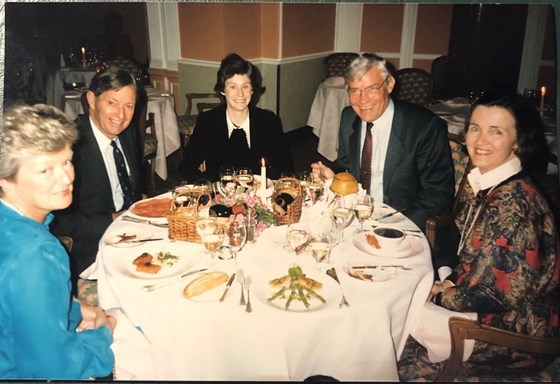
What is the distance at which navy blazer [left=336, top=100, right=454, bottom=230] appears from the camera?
2465mm

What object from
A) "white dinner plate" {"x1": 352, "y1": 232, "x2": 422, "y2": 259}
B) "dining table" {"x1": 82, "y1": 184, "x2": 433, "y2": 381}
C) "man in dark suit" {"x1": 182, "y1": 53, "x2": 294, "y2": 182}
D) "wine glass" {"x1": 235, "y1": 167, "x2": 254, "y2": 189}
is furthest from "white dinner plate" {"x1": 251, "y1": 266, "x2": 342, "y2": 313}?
"man in dark suit" {"x1": 182, "y1": 53, "x2": 294, "y2": 182}

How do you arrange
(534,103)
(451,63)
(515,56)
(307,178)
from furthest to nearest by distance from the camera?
(451,63) < (515,56) < (307,178) < (534,103)

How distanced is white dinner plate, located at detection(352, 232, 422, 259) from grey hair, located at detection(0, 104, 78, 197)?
116cm

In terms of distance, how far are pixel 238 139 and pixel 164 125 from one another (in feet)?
6.31

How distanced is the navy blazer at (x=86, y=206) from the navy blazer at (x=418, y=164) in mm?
1616

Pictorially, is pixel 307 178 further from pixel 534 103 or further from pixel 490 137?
pixel 534 103

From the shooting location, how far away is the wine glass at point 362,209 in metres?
1.92

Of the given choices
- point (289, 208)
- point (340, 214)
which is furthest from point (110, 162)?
point (340, 214)

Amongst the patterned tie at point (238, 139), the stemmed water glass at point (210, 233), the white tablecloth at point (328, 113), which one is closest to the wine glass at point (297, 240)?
the stemmed water glass at point (210, 233)

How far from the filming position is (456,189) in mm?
2590

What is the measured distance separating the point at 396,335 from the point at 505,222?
1.90ft

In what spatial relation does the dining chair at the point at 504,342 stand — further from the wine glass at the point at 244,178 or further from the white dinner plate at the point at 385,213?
the wine glass at the point at 244,178

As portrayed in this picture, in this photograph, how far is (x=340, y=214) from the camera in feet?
6.15

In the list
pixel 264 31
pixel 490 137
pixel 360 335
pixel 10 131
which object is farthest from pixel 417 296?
pixel 264 31
